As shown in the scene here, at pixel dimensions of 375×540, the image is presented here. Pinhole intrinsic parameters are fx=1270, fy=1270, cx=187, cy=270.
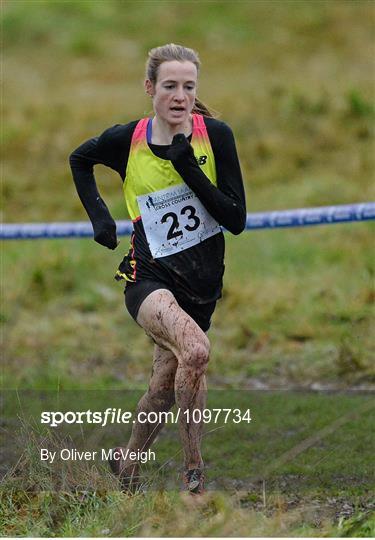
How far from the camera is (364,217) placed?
788 cm

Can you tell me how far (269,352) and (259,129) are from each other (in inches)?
299

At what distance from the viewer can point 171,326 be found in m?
5.20

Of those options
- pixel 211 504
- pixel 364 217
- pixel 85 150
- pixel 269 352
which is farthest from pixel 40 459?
pixel 269 352

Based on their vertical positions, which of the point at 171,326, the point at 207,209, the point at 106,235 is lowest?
the point at 171,326

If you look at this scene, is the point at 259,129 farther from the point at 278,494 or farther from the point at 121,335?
the point at 278,494

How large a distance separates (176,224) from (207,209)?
0.49 ft

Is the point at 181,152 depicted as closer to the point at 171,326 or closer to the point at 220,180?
the point at 220,180

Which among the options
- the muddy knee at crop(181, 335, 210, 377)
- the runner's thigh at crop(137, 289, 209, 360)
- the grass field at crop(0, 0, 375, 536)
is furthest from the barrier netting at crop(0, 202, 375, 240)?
the muddy knee at crop(181, 335, 210, 377)

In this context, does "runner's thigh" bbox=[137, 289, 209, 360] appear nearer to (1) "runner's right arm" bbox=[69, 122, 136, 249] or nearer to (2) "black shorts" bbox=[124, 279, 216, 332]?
(2) "black shorts" bbox=[124, 279, 216, 332]

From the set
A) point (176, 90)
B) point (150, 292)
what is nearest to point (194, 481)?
point (150, 292)

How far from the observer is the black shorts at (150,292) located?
17.6 ft

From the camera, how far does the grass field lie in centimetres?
543

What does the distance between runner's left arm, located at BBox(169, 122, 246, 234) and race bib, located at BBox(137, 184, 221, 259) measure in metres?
0.08

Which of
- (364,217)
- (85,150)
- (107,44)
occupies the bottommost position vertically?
(364,217)
